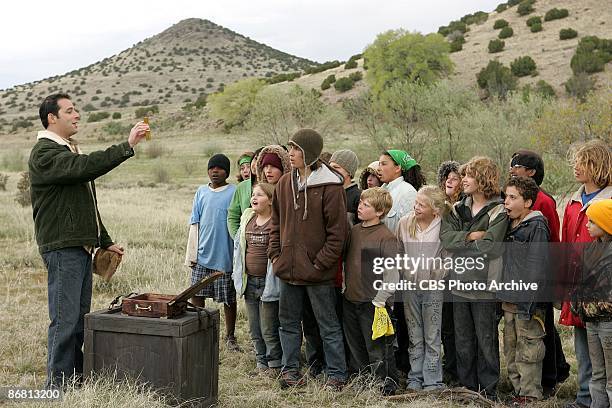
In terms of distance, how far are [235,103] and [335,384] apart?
A: 1577 inches

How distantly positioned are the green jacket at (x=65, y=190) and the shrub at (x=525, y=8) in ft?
176

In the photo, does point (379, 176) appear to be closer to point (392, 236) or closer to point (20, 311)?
point (392, 236)

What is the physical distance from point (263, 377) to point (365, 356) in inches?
34.9

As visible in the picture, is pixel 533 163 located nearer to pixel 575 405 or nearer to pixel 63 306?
pixel 575 405

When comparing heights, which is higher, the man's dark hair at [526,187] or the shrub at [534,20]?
the shrub at [534,20]

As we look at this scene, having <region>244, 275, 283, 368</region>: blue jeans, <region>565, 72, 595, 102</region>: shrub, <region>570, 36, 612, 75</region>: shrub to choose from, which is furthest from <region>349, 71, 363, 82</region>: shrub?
<region>244, 275, 283, 368</region>: blue jeans

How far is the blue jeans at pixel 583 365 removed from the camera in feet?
15.1

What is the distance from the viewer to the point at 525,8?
52.4m

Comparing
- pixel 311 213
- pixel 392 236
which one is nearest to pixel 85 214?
pixel 311 213

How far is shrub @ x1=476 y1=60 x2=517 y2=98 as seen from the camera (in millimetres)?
35741

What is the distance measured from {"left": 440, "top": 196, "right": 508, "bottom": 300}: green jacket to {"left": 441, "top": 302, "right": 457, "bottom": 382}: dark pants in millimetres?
364

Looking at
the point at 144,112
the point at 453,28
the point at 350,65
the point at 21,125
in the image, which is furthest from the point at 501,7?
the point at 21,125

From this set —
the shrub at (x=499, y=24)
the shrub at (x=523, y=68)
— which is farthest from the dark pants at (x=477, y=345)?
the shrub at (x=499, y=24)

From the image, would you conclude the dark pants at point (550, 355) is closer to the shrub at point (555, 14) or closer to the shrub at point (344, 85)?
the shrub at point (344, 85)
